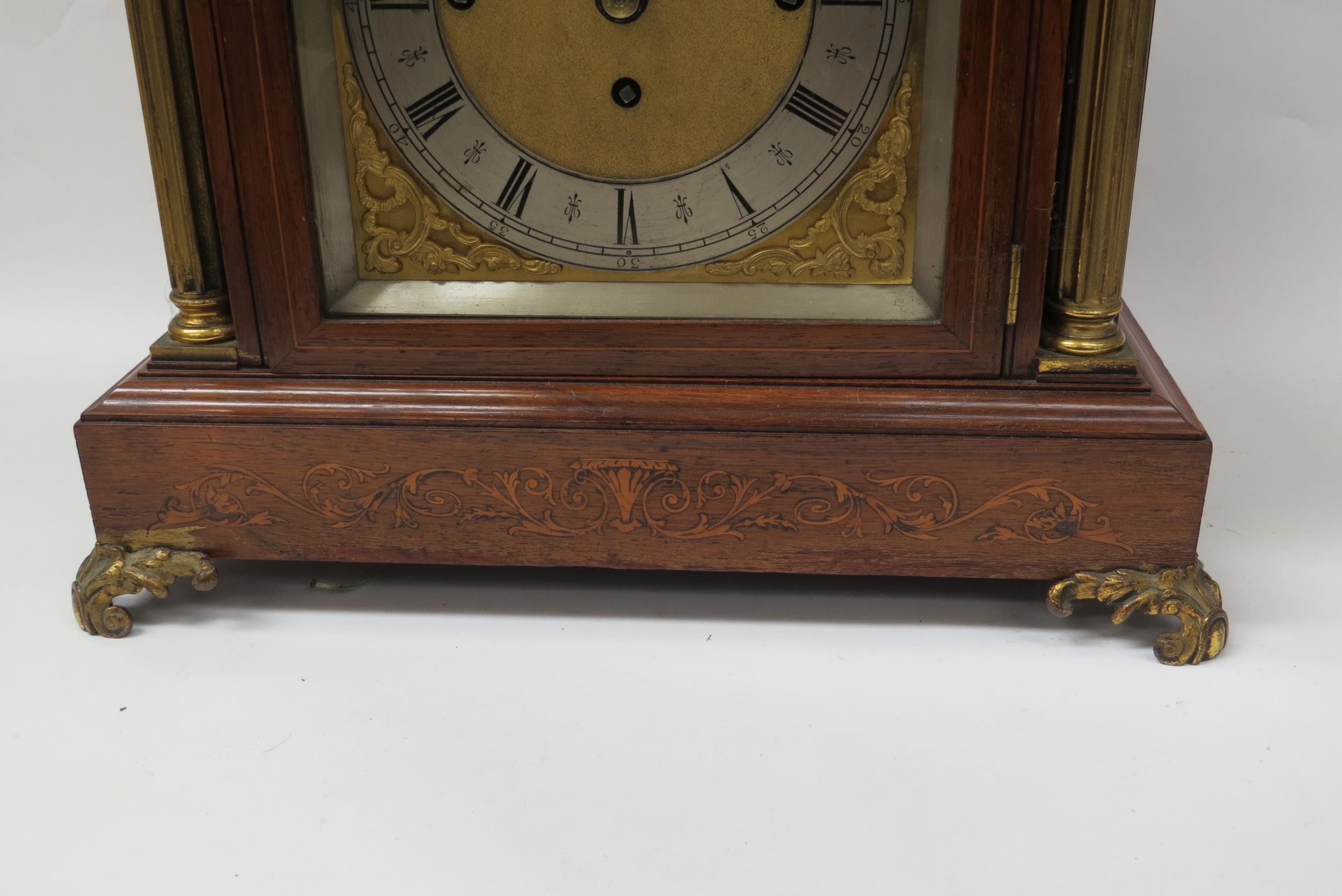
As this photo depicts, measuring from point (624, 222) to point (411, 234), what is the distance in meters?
0.28

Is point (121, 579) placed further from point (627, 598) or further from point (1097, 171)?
point (1097, 171)

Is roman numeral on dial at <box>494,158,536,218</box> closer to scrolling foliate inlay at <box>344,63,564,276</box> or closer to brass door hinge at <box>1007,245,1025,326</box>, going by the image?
scrolling foliate inlay at <box>344,63,564,276</box>

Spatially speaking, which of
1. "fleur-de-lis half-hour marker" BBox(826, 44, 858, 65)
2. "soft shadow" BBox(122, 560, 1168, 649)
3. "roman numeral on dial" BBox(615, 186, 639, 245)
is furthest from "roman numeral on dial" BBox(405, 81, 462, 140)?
"soft shadow" BBox(122, 560, 1168, 649)

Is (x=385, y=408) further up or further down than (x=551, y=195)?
further down

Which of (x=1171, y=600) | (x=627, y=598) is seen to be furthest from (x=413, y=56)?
(x=1171, y=600)

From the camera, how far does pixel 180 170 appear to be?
1.89 metres

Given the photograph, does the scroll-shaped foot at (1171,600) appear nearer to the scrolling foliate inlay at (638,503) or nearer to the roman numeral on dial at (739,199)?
the scrolling foliate inlay at (638,503)

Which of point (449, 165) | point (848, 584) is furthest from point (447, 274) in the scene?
point (848, 584)

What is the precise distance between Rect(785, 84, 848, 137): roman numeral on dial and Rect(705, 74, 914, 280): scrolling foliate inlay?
6 centimetres

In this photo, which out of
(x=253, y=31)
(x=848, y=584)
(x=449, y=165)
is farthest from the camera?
(x=848, y=584)

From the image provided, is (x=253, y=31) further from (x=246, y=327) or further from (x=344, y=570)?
(x=344, y=570)

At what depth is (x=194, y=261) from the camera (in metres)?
1.95

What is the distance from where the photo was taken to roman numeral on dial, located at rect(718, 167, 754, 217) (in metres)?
1.90

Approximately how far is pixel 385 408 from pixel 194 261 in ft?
1.03
